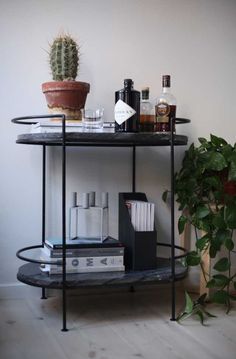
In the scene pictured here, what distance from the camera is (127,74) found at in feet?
7.53

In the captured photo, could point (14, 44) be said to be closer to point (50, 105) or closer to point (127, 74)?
point (50, 105)

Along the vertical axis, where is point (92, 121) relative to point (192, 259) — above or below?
above

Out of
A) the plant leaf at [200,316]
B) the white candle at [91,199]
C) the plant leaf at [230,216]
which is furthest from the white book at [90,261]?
the plant leaf at [230,216]

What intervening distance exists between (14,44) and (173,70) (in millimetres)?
753

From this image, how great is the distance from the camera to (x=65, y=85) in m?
1.94

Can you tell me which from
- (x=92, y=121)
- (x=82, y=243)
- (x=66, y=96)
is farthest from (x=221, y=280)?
(x=66, y=96)

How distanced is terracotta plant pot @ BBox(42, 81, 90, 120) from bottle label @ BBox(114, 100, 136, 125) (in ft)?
0.57

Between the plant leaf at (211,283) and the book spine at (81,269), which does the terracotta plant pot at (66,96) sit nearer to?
the book spine at (81,269)

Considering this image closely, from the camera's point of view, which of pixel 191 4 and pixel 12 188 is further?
pixel 191 4

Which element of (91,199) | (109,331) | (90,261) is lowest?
(109,331)

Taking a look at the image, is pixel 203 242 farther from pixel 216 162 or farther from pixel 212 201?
pixel 216 162

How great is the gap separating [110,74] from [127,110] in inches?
17.5

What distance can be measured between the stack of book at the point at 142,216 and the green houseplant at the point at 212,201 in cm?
23

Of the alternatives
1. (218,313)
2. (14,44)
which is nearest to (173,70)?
(14,44)
